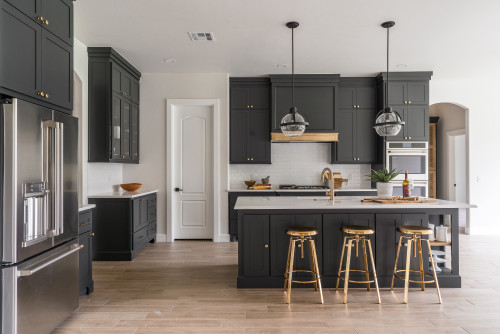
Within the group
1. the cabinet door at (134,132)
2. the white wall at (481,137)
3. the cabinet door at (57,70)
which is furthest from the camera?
the white wall at (481,137)

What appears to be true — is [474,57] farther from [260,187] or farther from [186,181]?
[186,181]

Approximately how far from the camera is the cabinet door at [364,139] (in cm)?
649

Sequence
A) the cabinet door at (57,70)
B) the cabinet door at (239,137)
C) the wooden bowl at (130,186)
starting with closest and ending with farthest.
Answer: the cabinet door at (57,70), the wooden bowl at (130,186), the cabinet door at (239,137)

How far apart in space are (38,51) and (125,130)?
2841 millimetres

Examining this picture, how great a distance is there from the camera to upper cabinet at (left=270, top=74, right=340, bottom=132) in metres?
6.30

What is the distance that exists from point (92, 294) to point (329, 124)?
15.1 feet

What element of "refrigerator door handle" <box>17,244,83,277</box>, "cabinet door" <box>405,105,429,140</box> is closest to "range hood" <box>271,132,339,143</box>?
"cabinet door" <box>405,105,429,140</box>

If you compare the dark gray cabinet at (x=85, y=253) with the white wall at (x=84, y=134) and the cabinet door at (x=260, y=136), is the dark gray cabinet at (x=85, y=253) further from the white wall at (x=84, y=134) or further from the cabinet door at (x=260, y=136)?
the cabinet door at (x=260, y=136)

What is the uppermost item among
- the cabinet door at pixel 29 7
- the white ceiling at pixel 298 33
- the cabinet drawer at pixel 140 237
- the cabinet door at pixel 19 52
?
the white ceiling at pixel 298 33

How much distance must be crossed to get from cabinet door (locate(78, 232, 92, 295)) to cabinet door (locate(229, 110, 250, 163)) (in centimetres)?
325

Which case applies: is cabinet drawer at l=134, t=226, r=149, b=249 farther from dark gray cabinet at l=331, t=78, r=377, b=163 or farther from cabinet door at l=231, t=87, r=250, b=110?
dark gray cabinet at l=331, t=78, r=377, b=163

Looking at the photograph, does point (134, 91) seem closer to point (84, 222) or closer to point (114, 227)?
point (114, 227)

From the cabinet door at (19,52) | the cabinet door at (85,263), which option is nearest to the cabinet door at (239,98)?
the cabinet door at (85,263)

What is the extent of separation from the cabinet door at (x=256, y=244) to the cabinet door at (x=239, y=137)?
110 inches
